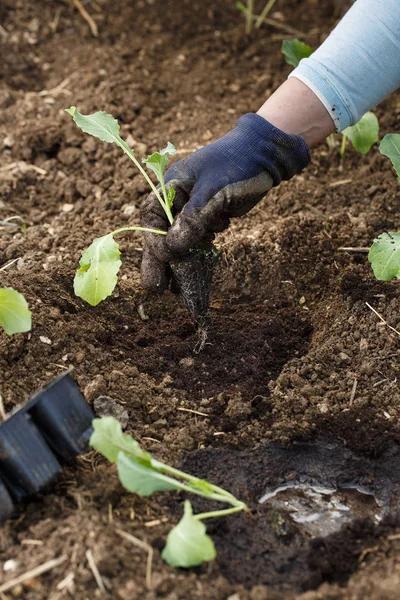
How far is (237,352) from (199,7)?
2.57m

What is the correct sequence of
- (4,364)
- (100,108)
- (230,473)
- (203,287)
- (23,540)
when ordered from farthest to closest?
(100,108) < (203,287) < (4,364) < (230,473) < (23,540)

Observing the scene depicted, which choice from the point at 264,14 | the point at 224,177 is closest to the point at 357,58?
the point at 224,177

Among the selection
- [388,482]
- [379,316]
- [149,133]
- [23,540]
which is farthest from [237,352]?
[149,133]

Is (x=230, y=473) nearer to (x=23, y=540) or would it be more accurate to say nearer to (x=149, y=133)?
(x=23, y=540)

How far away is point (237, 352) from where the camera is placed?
8.02 feet

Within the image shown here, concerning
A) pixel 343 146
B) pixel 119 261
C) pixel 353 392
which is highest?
pixel 119 261

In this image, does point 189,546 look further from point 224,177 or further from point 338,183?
point 338,183

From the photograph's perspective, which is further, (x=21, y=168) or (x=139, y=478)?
(x=21, y=168)

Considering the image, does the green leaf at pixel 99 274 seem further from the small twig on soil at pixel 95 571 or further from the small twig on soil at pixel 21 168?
the small twig on soil at pixel 21 168

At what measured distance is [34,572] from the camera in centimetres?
161

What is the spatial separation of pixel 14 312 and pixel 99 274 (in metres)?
0.33

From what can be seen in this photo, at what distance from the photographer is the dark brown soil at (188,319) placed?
5.69 feet

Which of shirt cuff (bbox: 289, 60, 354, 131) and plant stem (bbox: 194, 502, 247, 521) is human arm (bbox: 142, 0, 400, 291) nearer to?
shirt cuff (bbox: 289, 60, 354, 131)

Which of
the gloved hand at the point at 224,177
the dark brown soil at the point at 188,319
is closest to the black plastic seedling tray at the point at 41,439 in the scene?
the dark brown soil at the point at 188,319
